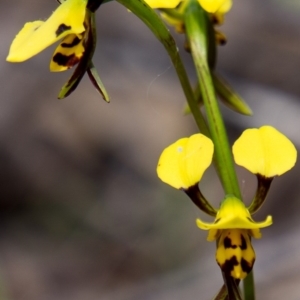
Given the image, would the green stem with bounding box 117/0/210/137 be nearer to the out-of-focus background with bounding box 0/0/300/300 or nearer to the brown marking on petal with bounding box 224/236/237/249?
the brown marking on petal with bounding box 224/236/237/249

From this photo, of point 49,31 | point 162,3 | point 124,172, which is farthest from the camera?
point 124,172

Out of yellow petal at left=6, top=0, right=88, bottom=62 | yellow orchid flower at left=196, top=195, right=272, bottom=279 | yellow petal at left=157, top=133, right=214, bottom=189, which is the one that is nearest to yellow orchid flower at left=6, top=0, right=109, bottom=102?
yellow petal at left=6, top=0, right=88, bottom=62

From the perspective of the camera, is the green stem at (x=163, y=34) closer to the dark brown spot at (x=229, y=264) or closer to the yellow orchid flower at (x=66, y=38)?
the yellow orchid flower at (x=66, y=38)

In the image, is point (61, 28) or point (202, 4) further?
point (202, 4)

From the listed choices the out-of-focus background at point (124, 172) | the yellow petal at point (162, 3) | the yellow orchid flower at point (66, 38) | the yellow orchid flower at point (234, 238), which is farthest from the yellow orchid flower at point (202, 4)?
the out-of-focus background at point (124, 172)

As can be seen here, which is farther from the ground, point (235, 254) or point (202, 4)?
point (202, 4)

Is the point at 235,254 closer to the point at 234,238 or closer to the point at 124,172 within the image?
the point at 234,238

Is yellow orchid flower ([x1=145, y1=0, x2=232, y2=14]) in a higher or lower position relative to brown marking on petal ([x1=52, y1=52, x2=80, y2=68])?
higher

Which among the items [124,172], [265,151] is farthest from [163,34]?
[124,172]
